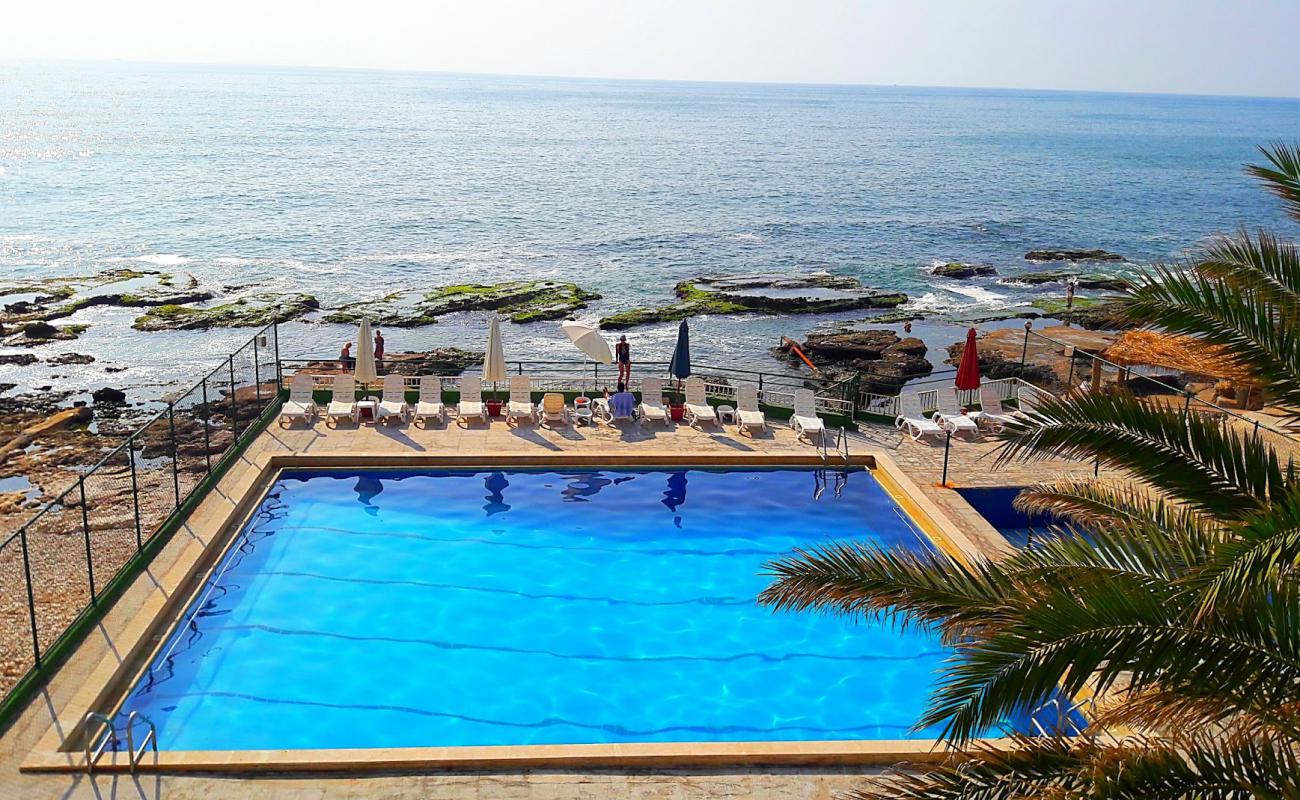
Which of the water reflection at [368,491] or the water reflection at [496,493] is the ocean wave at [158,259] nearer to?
the water reflection at [368,491]

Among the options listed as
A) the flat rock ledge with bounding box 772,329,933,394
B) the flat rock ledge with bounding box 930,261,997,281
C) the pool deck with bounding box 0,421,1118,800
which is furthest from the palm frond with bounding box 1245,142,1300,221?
the flat rock ledge with bounding box 930,261,997,281

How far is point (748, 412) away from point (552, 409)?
376 centimetres

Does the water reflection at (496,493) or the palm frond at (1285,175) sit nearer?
the palm frond at (1285,175)

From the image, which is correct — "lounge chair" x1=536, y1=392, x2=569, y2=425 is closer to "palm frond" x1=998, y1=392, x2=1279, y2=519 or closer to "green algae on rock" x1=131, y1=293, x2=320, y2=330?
"palm frond" x1=998, y1=392, x2=1279, y2=519

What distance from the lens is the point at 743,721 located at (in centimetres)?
1247

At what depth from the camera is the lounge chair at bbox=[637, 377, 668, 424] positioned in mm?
21266

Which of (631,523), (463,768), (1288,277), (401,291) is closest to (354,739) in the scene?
(463,768)

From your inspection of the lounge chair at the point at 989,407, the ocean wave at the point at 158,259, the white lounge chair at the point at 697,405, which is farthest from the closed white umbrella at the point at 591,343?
the ocean wave at the point at 158,259

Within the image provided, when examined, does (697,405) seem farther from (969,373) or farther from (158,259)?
(158,259)

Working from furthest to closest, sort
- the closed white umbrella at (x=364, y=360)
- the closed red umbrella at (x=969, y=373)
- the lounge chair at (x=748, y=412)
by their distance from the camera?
the closed white umbrella at (x=364, y=360) < the lounge chair at (x=748, y=412) < the closed red umbrella at (x=969, y=373)

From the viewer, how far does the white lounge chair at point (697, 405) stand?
21.2m

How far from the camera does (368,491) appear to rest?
18.6 meters

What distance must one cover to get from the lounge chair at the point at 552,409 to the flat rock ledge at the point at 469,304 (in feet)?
81.1

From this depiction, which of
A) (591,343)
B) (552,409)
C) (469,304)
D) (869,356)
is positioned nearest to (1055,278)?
(869,356)
